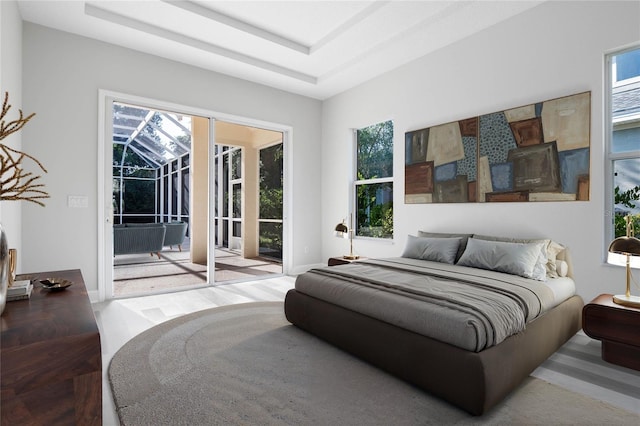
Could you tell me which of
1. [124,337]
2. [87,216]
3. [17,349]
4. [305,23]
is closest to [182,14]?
[305,23]

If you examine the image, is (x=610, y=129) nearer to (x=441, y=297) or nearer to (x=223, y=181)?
(x=441, y=297)

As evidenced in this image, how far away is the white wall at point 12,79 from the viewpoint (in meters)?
2.57

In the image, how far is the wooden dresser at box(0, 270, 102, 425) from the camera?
42.8 inches

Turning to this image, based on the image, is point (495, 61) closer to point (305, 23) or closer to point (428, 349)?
point (305, 23)

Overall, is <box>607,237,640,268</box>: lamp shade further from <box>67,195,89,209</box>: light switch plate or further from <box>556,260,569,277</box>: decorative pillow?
<box>67,195,89,209</box>: light switch plate

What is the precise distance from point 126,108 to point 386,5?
3.34m

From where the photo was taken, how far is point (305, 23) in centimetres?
376

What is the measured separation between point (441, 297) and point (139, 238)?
5066mm

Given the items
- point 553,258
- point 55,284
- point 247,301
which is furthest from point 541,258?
point 55,284

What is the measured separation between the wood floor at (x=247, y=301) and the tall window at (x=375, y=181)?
153 cm

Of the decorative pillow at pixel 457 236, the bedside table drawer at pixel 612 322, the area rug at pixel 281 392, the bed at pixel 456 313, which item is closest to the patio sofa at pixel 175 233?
the area rug at pixel 281 392

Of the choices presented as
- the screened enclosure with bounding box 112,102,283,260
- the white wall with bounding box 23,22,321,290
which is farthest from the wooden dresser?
the screened enclosure with bounding box 112,102,283,260

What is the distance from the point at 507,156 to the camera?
11.2 feet

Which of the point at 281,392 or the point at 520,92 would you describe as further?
the point at 520,92
